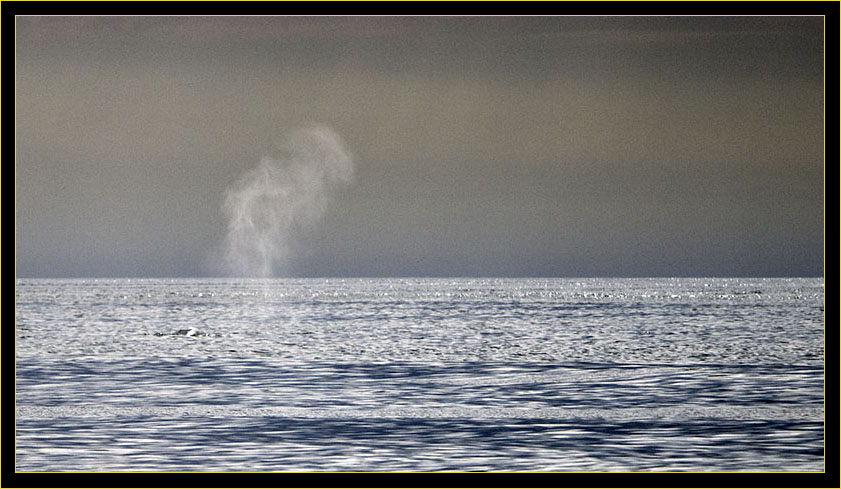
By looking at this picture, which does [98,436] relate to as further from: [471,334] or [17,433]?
[471,334]

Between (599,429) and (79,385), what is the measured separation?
37.6ft

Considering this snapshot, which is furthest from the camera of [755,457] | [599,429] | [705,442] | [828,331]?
[599,429]

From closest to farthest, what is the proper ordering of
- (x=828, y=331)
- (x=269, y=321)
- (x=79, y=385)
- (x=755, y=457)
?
1. (x=828, y=331)
2. (x=755, y=457)
3. (x=79, y=385)
4. (x=269, y=321)

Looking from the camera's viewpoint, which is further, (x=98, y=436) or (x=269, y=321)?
(x=269, y=321)

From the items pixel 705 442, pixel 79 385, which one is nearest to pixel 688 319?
pixel 79 385

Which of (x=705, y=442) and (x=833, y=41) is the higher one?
(x=833, y=41)

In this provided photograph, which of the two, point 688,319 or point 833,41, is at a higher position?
point 833,41

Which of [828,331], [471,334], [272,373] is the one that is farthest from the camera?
[471,334]

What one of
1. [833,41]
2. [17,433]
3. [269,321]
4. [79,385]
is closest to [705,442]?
[833,41]

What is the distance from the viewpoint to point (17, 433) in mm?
16469

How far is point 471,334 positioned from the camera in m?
44.8

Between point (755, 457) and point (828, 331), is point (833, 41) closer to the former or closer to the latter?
point (828, 331)

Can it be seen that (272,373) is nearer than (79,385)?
No

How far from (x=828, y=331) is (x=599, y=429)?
432 centimetres
